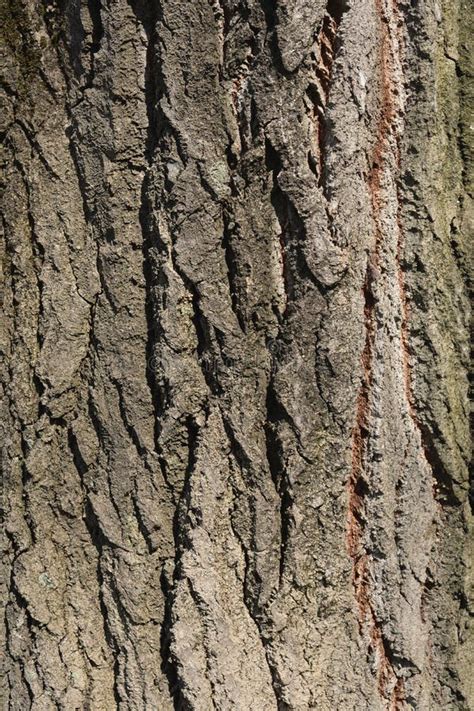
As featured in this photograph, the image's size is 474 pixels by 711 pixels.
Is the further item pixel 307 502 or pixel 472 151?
pixel 472 151

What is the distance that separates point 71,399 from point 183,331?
0.24 meters

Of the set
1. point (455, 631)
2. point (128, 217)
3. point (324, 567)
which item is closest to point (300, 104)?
point (128, 217)

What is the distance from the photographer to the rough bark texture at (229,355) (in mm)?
1309

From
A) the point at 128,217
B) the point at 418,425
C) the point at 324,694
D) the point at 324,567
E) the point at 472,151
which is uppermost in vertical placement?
the point at 472,151

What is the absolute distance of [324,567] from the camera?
1344mm

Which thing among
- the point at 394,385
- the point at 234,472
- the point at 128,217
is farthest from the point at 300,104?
the point at 234,472

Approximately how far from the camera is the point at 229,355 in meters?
1.33

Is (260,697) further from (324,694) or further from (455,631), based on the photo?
(455,631)

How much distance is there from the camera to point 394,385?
1.37 metres

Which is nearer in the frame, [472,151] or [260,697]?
[260,697]

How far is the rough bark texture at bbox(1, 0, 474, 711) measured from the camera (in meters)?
1.31

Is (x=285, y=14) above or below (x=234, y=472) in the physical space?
above

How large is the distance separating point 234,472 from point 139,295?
0.35m

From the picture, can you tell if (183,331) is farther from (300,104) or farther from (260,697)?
(260,697)
